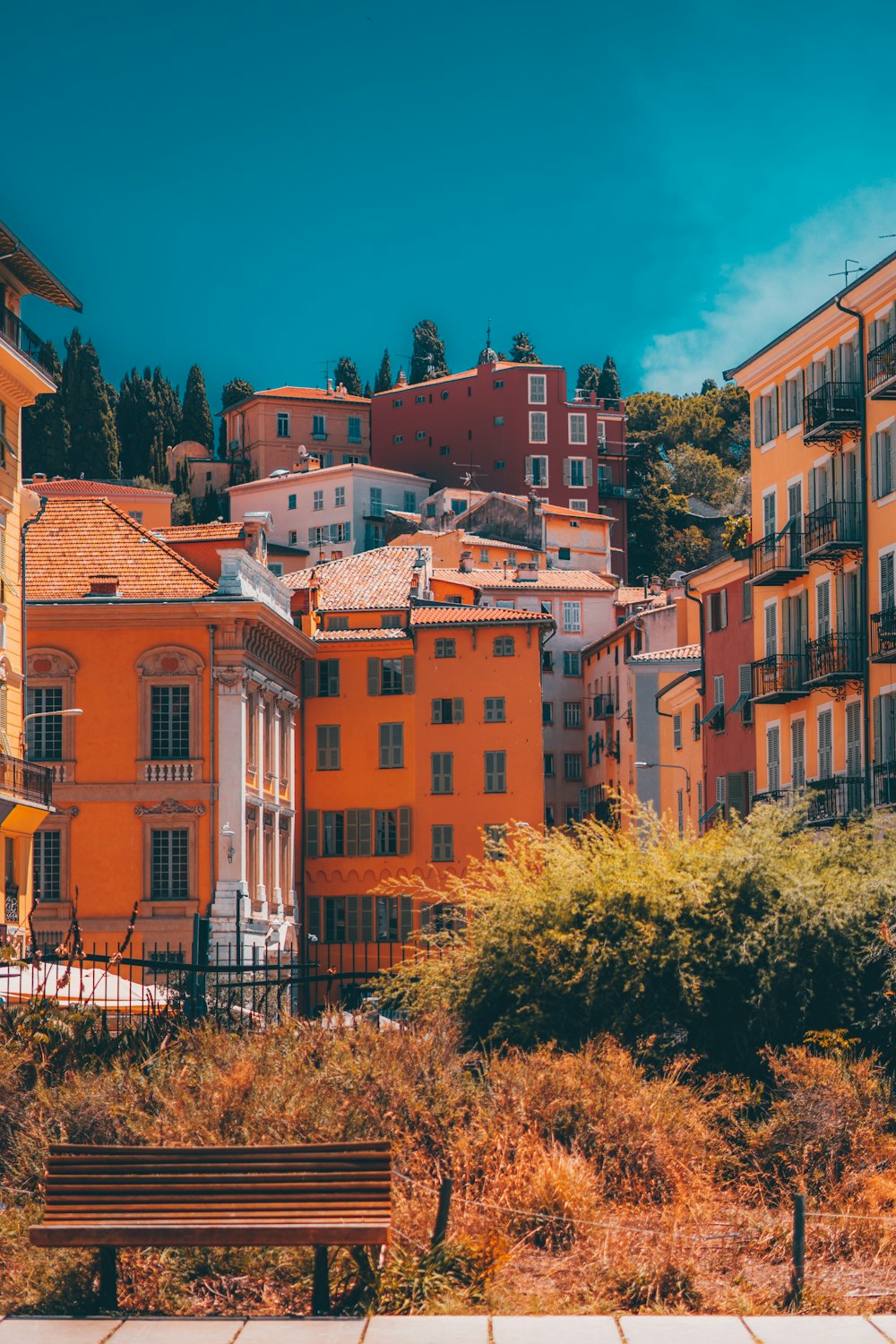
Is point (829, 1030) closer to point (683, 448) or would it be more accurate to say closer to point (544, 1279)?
point (544, 1279)

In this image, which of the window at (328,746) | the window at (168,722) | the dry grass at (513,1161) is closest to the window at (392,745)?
the window at (328,746)

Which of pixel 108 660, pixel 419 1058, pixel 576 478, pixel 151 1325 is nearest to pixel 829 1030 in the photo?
pixel 419 1058

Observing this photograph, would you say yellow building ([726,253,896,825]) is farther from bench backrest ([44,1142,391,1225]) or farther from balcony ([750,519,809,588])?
bench backrest ([44,1142,391,1225])

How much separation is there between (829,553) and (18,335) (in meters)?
19.8

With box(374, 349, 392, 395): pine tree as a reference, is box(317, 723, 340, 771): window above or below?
below

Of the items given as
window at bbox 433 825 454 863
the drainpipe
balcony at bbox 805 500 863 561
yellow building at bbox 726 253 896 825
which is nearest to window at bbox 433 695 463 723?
window at bbox 433 825 454 863

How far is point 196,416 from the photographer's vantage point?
16200 cm

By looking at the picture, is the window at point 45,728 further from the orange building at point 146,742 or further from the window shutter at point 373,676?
the window shutter at point 373,676

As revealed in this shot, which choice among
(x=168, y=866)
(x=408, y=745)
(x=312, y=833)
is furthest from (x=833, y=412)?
(x=312, y=833)

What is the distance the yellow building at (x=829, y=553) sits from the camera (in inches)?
1665

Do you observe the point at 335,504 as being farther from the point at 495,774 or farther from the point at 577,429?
the point at 495,774

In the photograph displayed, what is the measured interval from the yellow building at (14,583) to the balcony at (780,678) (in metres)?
17.4

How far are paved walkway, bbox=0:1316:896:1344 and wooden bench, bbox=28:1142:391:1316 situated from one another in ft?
1.82

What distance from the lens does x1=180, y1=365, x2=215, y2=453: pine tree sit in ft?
527
